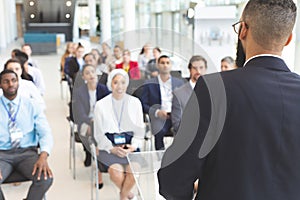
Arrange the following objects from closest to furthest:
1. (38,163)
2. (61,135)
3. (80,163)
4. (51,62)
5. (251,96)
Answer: (251,96) → (38,163) → (80,163) → (61,135) → (51,62)

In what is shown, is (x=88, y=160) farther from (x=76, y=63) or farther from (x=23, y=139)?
(x=76, y=63)

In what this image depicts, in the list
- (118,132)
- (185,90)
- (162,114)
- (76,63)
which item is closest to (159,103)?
(162,114)

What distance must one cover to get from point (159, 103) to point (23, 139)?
159cm

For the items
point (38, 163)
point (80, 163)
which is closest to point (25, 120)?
point (38, 163)

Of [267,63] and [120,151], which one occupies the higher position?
[267,63]

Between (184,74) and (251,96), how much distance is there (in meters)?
4.33

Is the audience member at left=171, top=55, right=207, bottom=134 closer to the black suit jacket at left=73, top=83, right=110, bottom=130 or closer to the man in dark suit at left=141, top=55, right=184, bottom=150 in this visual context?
the man in dark suit at left=141, top=55, right=184, bottom=150

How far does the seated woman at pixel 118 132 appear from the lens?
3.07m

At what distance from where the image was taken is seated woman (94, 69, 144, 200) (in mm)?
3074

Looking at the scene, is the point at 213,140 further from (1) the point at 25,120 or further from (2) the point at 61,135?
(2) the point at 61,135

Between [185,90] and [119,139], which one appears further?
[185,90]

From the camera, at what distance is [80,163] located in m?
4.33

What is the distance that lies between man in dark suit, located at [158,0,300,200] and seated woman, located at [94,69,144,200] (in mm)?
2024

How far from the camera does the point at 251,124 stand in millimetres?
948
